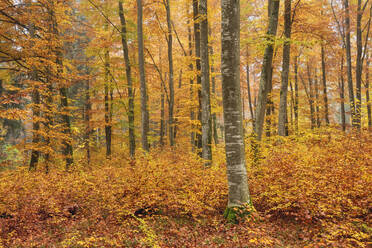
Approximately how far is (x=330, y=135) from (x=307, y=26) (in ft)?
19.1

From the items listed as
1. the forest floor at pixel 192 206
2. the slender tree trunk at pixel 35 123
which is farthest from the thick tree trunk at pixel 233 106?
the slender tree trunk at pixel 35 123

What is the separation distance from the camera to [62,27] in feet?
43.1

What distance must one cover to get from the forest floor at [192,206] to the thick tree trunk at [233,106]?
0.68 meters

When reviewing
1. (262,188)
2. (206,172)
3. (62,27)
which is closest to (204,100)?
(206,172)

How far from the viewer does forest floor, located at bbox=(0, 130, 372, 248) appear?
4.67 meters

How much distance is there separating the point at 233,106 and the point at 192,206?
8.76 feet

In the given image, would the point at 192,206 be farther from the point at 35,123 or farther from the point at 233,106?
the point at 35,123

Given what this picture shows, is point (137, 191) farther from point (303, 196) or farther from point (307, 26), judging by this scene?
point (307, 26)

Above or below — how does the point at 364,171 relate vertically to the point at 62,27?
below

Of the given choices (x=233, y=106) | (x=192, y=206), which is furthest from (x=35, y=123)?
(x=233, y=106)

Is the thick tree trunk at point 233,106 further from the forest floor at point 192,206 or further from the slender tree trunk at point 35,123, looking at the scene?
the slender tree trunk at point 35,123

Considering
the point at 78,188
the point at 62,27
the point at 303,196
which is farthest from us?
Answer: the point at 62,27

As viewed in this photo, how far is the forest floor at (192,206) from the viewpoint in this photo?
15.3ft

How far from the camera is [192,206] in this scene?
18.6 ft
